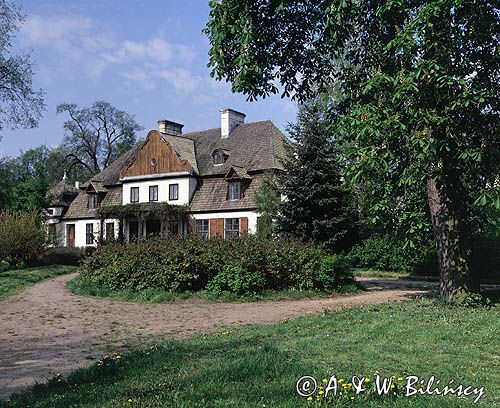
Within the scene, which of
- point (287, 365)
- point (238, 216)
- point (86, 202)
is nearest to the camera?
point (287, 365)

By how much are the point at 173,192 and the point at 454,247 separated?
90.2 ft

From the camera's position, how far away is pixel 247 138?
36906 mm

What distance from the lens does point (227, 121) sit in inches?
1542

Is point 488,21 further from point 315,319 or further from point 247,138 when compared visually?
point 247,138

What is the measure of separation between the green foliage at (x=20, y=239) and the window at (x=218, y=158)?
1276 centimetres

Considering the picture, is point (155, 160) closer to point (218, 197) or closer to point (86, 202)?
point (218, 197)

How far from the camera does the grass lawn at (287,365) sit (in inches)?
191

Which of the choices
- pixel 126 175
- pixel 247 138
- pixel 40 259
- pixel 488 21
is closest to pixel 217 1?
pixel 488 21

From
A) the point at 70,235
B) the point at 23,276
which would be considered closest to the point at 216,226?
the point at 23,276

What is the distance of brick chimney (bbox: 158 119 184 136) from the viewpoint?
42.2 meters

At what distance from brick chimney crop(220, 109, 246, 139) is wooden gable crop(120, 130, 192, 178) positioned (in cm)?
437

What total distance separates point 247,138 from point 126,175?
9588 mm

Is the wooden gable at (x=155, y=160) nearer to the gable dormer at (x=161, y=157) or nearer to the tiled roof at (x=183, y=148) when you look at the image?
the gable dormer at (x=161, y=157)

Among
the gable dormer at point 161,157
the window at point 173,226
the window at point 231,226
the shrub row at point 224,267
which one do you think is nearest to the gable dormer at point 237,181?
the window at point 231,226
